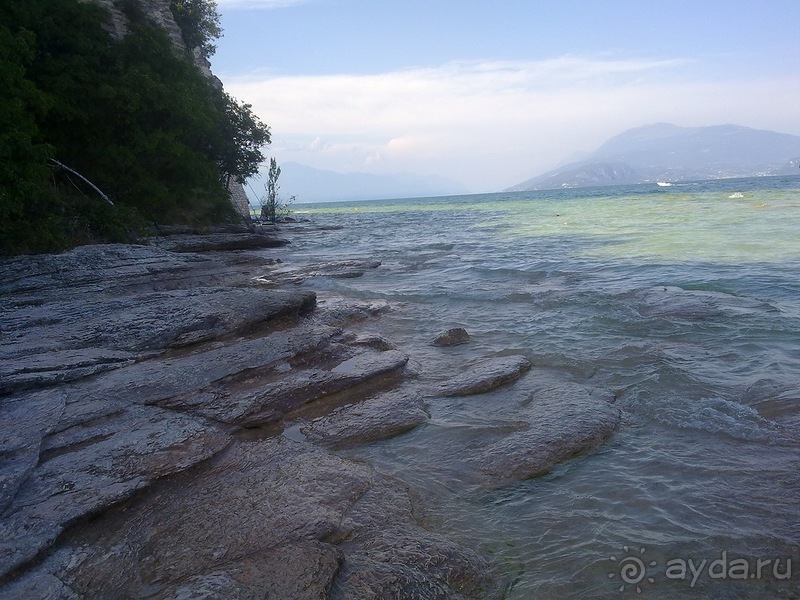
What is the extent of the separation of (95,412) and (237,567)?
8.98 feet

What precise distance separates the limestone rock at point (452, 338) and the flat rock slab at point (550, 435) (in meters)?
Answer: 2.70

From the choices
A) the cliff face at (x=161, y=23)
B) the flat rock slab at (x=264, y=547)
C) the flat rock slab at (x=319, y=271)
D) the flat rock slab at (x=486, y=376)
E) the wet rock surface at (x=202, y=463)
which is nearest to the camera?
the flat rock slab at (x=264, y=547)

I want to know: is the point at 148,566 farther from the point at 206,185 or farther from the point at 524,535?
the point at 206,185

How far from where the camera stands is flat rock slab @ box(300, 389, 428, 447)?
217 inches

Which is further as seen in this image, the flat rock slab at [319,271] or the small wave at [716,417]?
the flat rock slab at [319,271]

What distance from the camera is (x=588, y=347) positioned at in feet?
27.6

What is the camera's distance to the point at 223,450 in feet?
16.2

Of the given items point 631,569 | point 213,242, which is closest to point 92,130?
point 213,242

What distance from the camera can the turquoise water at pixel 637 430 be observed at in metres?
3.62

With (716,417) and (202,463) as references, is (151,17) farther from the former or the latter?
(716,417)

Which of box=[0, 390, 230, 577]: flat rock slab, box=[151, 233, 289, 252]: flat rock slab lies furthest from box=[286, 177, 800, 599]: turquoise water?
box=[151, 233, 289, 252]: flat rock slab

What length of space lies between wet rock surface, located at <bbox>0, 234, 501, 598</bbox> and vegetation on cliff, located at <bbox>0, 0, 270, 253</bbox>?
7.94 meters

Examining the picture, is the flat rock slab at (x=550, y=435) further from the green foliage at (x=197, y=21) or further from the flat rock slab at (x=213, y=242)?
the green foliage at (x=197, y=21)

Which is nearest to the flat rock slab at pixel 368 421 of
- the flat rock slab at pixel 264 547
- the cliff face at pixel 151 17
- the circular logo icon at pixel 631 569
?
the flat rock slab at pixel 264 547
